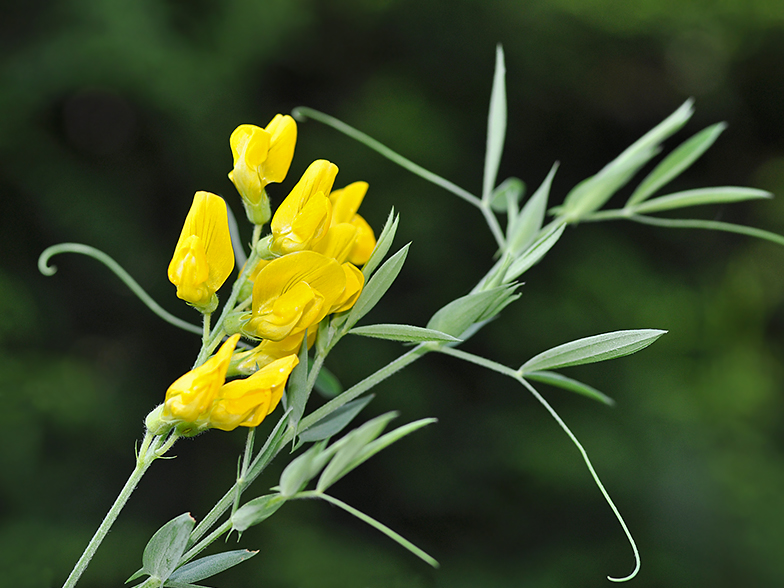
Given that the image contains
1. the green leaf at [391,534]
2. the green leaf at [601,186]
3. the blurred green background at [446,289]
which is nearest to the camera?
the green leaf at [391,534]

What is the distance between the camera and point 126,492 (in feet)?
0.96

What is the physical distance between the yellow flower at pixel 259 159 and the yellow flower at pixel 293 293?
0.19 ft

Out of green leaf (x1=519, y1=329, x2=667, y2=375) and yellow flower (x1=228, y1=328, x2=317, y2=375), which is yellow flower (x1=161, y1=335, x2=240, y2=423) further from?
green leaf (x1=519, y1=329, x2=667, y2=375)

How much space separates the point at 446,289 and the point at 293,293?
1436 millimetres

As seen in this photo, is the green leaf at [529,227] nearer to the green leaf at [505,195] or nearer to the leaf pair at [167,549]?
the green leaf at [505,195]

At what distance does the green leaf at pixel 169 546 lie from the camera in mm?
313

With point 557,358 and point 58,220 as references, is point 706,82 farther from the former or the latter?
point 557,358

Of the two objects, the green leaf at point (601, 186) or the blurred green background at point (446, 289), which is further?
the blurred green background at point (446, 289)

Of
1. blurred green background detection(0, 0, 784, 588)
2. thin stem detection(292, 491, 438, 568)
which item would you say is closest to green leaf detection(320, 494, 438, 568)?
thin stem detection(292, 491, 438, 568)

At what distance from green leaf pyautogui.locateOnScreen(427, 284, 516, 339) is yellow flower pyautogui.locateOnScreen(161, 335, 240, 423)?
0.11 m

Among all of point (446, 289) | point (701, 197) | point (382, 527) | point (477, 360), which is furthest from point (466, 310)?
point (446, 289)

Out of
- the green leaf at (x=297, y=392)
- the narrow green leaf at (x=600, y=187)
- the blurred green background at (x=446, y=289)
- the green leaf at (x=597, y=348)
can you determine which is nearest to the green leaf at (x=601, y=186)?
the narrow green leaf at (x=600, y=187)

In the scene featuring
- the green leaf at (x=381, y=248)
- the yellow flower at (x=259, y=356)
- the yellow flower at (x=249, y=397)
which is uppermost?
the green leaf at (x=381, y=248)

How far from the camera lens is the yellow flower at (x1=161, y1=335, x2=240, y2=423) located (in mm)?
300
